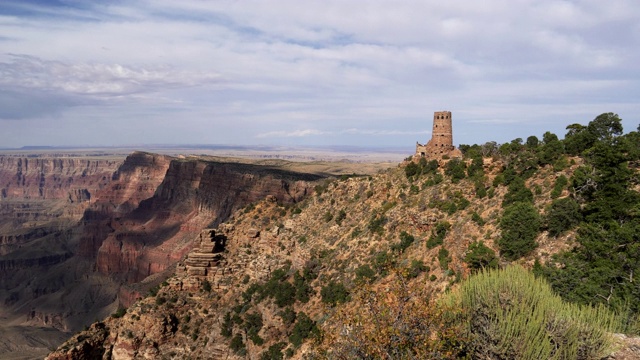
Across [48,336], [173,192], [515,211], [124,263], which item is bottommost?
[48,336]

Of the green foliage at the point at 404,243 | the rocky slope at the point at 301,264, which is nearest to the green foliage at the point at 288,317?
the rocky slope at the point at 301,264

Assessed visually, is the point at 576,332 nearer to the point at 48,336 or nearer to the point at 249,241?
the point at 249,241

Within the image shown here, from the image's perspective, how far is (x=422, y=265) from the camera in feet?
118

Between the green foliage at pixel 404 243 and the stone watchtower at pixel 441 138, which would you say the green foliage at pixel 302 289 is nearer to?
the green foliage at pixel 404 243

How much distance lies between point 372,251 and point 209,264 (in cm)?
2153

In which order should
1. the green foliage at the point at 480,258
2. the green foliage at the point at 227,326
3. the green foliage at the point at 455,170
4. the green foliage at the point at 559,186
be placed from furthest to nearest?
1. the green foliage at the point at 455,170
2. the green foliage at the point at 227,326
3. the green foliage at the point at 559,186
4. the green foliage at the point at 480,258

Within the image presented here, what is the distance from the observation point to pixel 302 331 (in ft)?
126

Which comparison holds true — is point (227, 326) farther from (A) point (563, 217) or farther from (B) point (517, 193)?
(A) point (563, 217)

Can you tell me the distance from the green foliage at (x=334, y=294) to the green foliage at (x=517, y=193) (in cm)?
1652

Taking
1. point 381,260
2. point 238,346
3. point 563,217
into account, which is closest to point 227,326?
point 238,346

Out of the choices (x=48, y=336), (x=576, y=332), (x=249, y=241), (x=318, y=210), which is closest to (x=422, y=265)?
(x=576, y=332)

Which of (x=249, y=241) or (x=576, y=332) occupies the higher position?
(x=576, y=332)

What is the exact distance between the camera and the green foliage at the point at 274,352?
124 ft

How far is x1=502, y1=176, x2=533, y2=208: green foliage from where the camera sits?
37.0m
